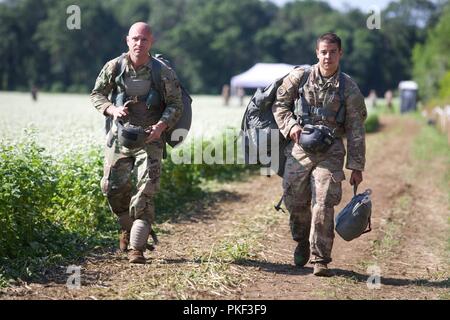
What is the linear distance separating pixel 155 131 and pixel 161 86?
17.1 inches

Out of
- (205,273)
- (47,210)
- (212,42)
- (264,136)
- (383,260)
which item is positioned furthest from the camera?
(212,42)

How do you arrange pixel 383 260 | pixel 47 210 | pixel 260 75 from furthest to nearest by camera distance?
pixel 260 75 < pixel 47 210 < pixel 383 260

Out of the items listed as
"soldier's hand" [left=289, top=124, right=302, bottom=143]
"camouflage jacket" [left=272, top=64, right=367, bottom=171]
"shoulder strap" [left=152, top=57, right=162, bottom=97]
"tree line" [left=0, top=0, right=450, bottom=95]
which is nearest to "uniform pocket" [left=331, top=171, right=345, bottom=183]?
"camouflage jacket" [left=272, top=64, right=367, bottom=171]

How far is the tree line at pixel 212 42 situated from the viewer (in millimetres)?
89875

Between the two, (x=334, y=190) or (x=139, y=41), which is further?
(x=139, y=41)

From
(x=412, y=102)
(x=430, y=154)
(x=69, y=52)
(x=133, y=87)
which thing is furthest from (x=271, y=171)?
(x=69, y=52)

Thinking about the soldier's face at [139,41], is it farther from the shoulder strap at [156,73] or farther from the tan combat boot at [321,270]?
the tan combat boot at [321,270]

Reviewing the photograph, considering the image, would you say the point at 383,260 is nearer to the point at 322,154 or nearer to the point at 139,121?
the point at 322,154

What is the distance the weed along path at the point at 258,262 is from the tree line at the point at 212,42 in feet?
224

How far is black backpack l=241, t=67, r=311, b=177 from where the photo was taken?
22.2 ft

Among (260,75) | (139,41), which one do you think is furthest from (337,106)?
(260,75)

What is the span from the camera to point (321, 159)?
645 centimetres

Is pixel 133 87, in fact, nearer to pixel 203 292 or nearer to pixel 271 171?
pixel 271 171
